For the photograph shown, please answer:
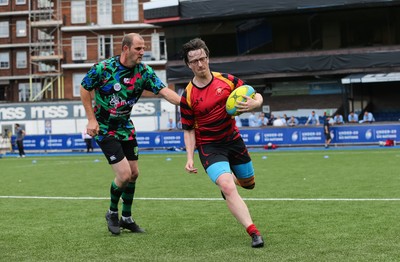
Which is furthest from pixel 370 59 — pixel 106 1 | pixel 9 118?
pixel 106 1

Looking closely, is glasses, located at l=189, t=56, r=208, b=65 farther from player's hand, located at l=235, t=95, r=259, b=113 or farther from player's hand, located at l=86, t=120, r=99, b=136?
player's hand, located at l=86, t=120, r=99, b=136

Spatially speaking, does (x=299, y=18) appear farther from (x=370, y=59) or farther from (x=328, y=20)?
(x=370, y=59)

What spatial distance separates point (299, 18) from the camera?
40.9m

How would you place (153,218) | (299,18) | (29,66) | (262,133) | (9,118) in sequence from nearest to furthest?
(153,218)
(262,133)
(299,18)
(9,118)
(29,66)

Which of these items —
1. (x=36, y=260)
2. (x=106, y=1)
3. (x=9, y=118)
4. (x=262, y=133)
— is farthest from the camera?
(x=106, y=1)

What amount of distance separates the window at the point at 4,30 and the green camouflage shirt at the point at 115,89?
64970mm

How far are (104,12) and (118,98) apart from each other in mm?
55827

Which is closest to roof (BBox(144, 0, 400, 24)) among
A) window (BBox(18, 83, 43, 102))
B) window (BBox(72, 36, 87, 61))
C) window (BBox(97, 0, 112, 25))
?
window (BBox(97, 0, 112, 25))

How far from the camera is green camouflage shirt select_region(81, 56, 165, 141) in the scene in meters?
7.64

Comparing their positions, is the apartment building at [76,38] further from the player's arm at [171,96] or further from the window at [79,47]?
the player's arm at [171,96]

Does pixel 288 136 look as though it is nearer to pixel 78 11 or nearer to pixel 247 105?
pixel 247 105

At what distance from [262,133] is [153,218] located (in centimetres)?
2616

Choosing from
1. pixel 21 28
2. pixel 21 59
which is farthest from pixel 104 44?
pixel 21 28

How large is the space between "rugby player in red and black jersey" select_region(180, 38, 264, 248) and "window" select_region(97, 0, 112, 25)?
56.1 metres
